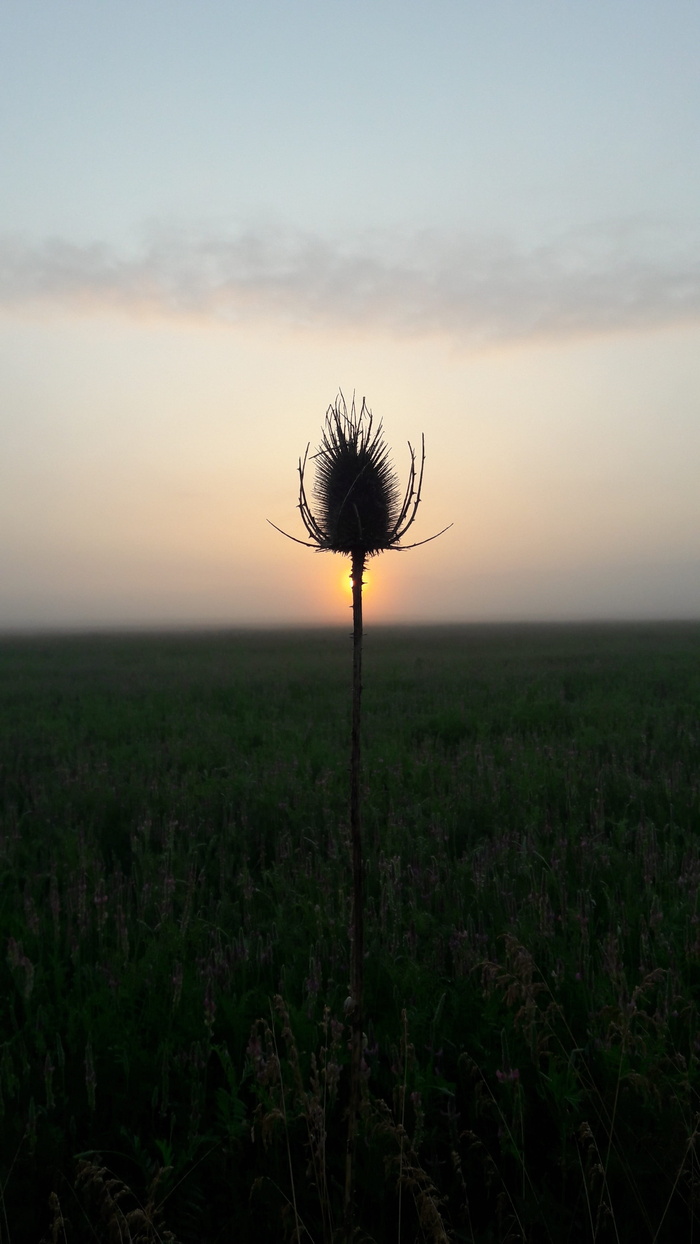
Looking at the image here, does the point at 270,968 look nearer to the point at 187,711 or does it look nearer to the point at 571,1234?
the point at 571,1234

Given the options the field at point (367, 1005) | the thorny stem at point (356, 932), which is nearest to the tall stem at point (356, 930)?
the thorny stem at point (356, 932)

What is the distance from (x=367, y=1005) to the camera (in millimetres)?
3326

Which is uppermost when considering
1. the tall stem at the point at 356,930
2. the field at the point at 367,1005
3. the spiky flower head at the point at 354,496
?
the spiky flower head at the point at 354,496

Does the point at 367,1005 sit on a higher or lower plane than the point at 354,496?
lower

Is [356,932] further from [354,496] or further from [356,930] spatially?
[354,496]

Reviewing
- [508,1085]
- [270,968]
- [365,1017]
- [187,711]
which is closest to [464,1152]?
[508,1085]

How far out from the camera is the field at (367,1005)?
229 cm

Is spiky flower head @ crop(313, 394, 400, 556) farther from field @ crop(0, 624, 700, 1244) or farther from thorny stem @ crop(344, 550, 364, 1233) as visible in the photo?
field @ crop(0, 624, 700, 1244)

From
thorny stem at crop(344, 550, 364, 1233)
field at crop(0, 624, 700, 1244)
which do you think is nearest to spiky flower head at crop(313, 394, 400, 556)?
thorny stem at crop(344, 550, 364, 1233)

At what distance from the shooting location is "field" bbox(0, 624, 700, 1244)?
7.51 feet

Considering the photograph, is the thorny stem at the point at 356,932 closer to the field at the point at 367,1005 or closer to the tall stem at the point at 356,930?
the tall stem at the point at 356,930

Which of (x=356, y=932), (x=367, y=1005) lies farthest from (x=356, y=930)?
(x=367, y=1005)

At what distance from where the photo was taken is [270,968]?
11.8 ft

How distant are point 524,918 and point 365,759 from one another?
458 centimetres
